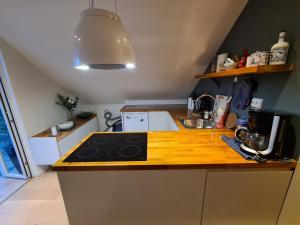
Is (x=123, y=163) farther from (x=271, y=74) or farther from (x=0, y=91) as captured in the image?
(x=0, y=91)

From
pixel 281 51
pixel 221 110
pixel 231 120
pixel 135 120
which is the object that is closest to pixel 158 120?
pixel 135 120

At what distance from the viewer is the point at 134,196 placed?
1.00 metres

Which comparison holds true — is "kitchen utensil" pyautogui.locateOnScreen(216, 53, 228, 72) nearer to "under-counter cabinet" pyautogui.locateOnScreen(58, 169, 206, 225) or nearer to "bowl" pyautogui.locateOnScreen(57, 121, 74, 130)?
"under-counter cabinet" pyautogui.locateOnScreen(58, 169, 206, 225)

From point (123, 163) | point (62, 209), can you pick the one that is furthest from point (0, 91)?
point (123, 163)

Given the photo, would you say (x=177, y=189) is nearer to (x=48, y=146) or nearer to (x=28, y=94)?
(x=48, y=146)

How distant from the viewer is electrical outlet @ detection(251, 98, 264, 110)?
3.95 ft

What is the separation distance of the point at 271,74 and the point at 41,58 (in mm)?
2863

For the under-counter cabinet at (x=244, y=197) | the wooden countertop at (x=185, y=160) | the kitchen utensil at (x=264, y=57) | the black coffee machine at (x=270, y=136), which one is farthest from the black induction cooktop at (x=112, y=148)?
the kitchen utensil at (x=264, y=57)

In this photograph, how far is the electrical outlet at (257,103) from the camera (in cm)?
120

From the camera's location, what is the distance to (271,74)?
3.64ft

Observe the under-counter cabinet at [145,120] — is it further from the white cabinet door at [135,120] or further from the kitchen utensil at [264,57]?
the kitchen utensil at [264,57]

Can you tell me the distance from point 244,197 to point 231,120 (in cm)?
84

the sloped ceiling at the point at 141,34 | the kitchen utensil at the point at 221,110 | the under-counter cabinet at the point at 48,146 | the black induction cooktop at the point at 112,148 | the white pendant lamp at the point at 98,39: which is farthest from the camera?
the under-counter cabinet at the point at 48,146

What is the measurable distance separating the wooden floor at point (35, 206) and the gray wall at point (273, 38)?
2.32 metres
